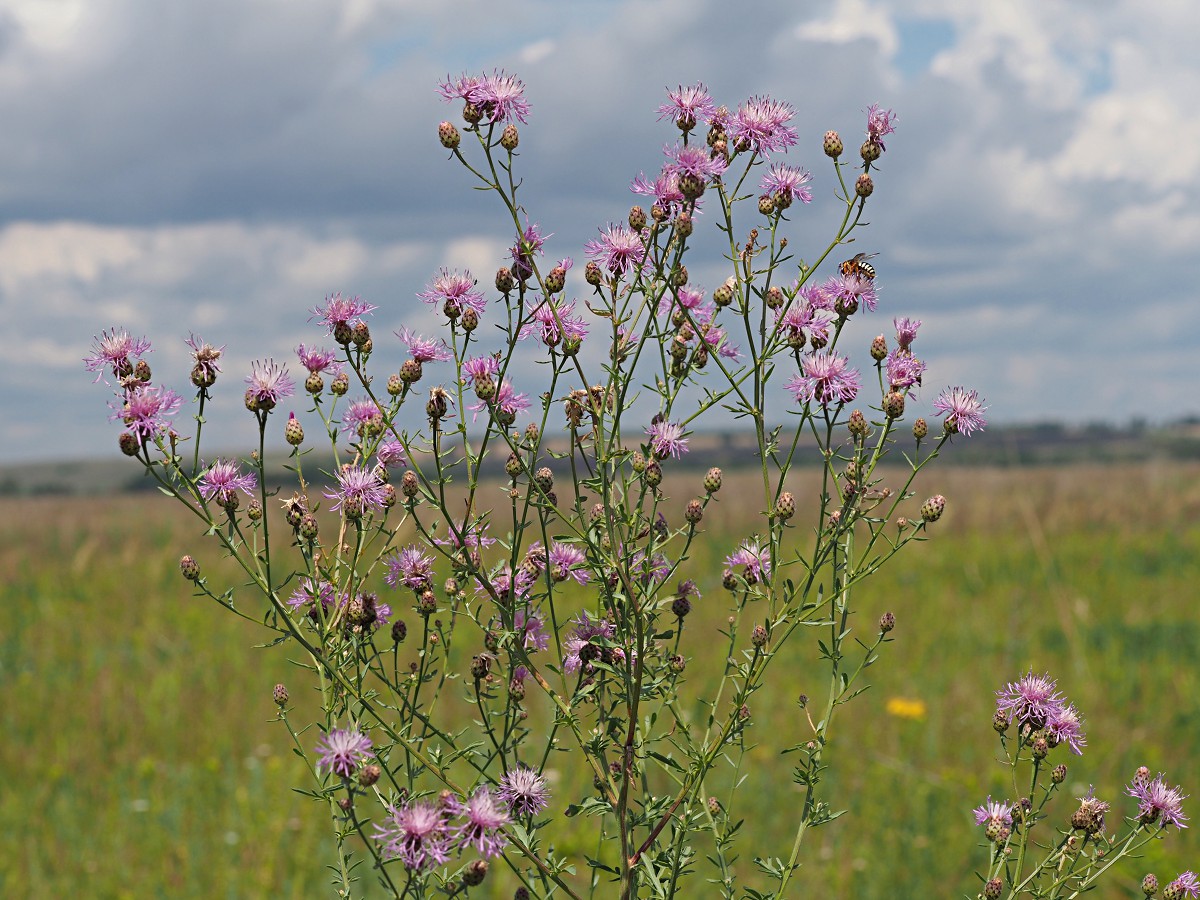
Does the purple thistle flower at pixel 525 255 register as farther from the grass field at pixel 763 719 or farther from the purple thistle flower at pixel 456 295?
the grass field at pixel 763 719

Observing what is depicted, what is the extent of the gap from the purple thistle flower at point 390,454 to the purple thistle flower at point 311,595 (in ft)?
0.68

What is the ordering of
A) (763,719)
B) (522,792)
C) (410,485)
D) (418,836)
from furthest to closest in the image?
(763,719) < (410,485) < (522,792) < (418,836)

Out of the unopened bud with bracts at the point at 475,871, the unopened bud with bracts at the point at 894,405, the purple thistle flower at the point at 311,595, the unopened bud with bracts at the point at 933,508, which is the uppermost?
the unopened bud with bracts at the point at 894,405

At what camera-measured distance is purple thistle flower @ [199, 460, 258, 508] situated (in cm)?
157

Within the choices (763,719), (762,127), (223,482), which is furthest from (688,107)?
(763,719)

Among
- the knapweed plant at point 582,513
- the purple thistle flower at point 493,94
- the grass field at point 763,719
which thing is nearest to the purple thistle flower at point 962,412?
the knapweed plant at point 582,513

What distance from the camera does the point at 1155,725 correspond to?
6.77 m

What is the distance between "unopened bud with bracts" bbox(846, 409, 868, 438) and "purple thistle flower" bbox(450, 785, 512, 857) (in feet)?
2.58

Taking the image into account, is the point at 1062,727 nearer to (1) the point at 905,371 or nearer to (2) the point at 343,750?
(1) the point at 905,371

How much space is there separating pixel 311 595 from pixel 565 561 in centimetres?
38

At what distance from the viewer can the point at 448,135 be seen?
1615 mm

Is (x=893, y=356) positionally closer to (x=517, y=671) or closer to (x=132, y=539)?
(x=517, y=671)

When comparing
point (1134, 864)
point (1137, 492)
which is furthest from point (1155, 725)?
point (1137, 492)

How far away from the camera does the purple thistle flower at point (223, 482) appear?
157cm
